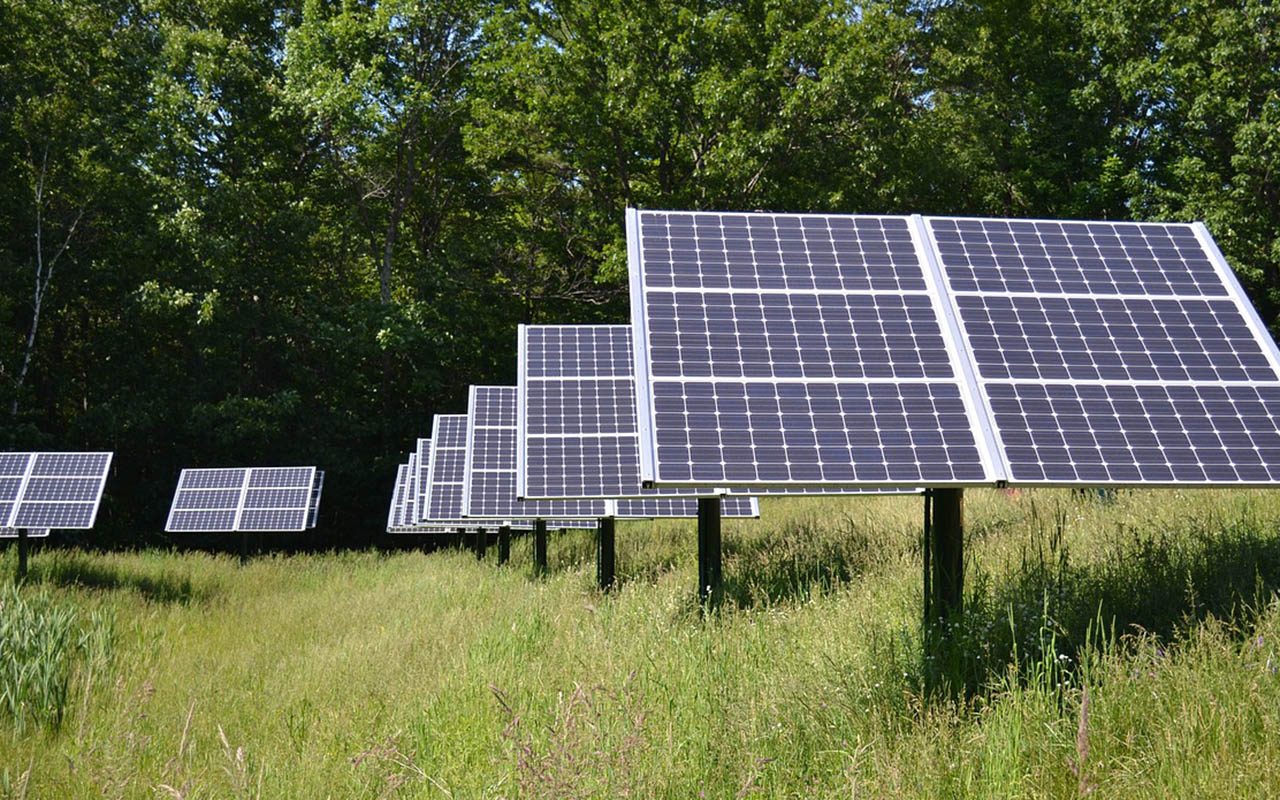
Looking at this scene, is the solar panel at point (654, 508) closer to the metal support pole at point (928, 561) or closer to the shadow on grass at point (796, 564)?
the shadow on grass at point (796, 564)

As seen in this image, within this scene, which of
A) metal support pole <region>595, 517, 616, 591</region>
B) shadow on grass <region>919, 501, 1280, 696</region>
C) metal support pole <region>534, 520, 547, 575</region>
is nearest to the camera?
shadow on grass <region>919, 501, 1280, 696</region>

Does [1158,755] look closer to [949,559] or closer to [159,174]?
[949,559]

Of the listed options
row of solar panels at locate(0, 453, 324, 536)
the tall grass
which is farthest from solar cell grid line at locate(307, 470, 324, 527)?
the tall grass

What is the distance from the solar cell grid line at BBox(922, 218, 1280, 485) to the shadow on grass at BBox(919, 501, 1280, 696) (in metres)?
0.83

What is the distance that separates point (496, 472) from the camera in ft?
55.5

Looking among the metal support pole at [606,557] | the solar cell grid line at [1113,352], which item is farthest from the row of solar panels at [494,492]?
the solar cell grid line at [1113,352]

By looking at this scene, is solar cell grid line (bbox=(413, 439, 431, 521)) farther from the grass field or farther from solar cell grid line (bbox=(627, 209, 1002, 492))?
solar cell grid line (bbox=(627, 209, 1002, 492))

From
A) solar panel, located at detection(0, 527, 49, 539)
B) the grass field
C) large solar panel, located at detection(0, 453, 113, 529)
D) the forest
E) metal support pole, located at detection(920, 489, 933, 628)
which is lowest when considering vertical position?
the grass field

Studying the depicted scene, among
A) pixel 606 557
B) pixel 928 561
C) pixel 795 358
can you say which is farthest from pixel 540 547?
pixel 928 561

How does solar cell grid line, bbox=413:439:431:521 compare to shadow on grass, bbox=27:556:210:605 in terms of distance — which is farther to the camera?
solar cell grid line, bbox=413:439:431:521

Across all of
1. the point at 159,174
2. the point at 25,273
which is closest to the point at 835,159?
the point at 159,174

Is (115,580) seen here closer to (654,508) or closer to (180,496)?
(180,496)

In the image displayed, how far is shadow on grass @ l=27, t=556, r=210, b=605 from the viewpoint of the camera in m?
18.2

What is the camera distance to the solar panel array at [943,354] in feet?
21.3
